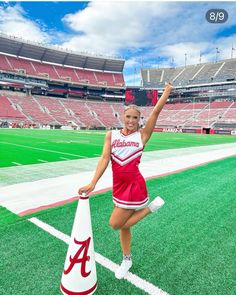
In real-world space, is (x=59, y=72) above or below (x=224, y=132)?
above

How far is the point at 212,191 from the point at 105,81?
7451 centimetres

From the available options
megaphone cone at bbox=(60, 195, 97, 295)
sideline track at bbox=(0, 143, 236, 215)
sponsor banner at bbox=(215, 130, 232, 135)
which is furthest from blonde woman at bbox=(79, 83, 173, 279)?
sponsor banner at bbox=(215, 130, 232, 135)

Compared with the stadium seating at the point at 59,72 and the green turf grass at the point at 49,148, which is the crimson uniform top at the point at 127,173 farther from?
the stadium seating at the point at 59,72

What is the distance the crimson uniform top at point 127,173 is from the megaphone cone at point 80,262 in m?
0.37

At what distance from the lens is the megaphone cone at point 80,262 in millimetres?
2297

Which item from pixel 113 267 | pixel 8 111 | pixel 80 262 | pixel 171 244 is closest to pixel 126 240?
pixel 113 267

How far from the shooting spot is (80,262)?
92.4 inches

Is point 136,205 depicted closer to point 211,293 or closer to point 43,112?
point 211,293

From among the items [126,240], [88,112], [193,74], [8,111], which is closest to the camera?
[126,240]

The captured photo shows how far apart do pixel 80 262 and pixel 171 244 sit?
143cm

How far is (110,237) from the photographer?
3455mm

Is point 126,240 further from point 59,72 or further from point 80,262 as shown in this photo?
point 59,72

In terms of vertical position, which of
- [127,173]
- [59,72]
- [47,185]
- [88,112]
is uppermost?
[59,72]

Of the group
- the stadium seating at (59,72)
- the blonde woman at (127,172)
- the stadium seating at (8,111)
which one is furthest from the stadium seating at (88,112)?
the blonde woman at (127,172)
